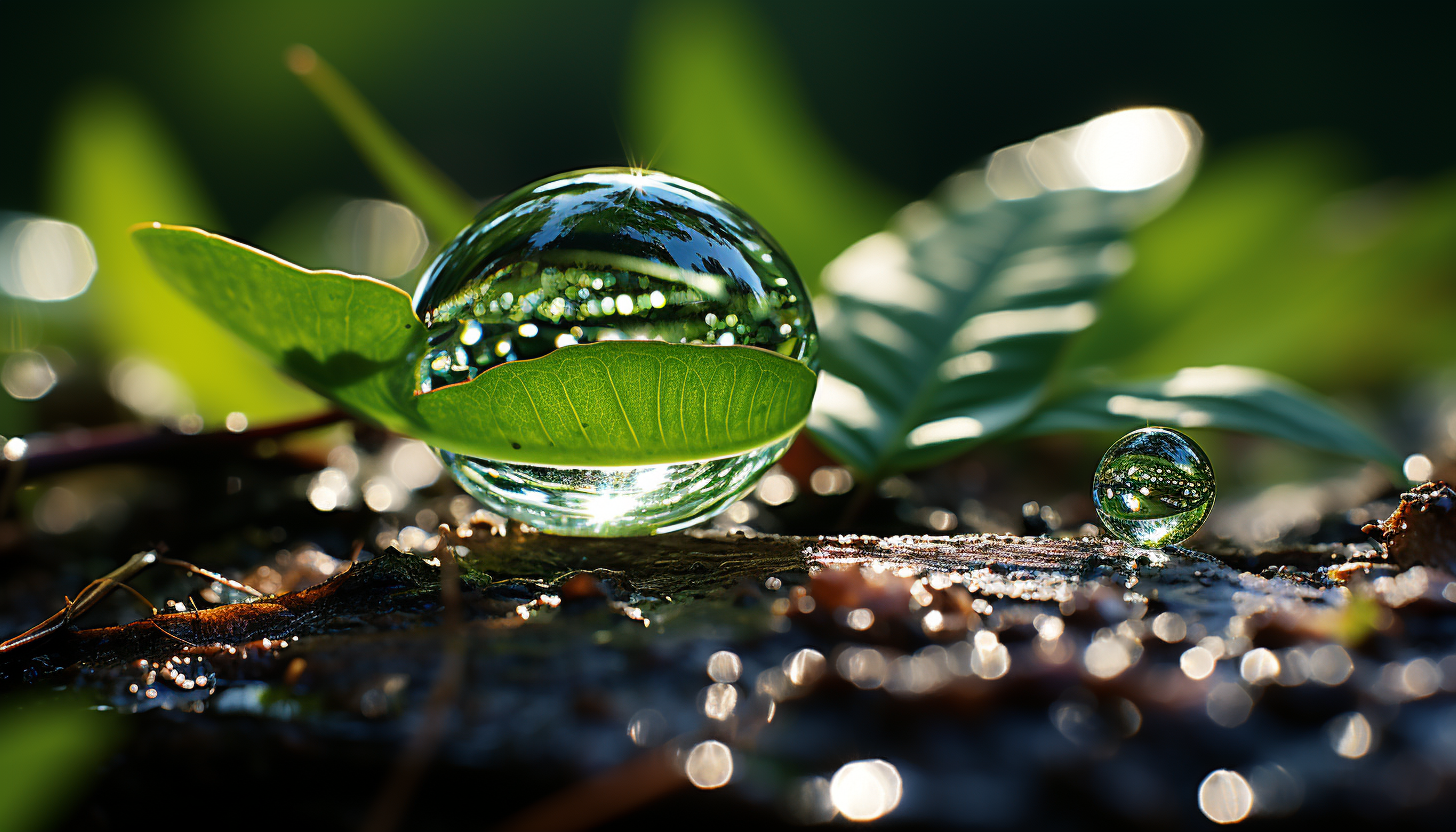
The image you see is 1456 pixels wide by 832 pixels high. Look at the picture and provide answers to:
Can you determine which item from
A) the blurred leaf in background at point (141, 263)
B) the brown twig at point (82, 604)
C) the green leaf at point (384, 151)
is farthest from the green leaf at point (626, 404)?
the blurred leaf in background at point (141, 263)

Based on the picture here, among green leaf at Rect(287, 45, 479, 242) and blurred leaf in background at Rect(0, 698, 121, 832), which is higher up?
green leaf at Rect(287, 45, 479, 242)

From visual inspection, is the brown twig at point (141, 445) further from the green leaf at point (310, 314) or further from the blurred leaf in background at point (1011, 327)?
the blurred leaf in background at point (1011, 327)

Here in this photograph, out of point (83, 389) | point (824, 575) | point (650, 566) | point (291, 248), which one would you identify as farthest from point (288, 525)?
point (291, 248)

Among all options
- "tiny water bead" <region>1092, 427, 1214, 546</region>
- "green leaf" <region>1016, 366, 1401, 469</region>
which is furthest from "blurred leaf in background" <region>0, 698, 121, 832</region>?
"green leaf" <region>1016, 366, 1401, 469</region>

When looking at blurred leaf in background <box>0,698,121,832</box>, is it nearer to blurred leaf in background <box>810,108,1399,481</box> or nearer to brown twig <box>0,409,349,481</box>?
brown twig <box>0,409,349,481</box>

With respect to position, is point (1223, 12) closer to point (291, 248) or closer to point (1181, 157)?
point (1181, 157)

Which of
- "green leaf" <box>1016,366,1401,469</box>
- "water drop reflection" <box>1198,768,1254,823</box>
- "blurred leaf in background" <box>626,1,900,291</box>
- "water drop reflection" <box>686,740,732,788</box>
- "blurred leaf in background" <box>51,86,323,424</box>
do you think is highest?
"blurred leaf in background" <box>626,1,900,291</box>
